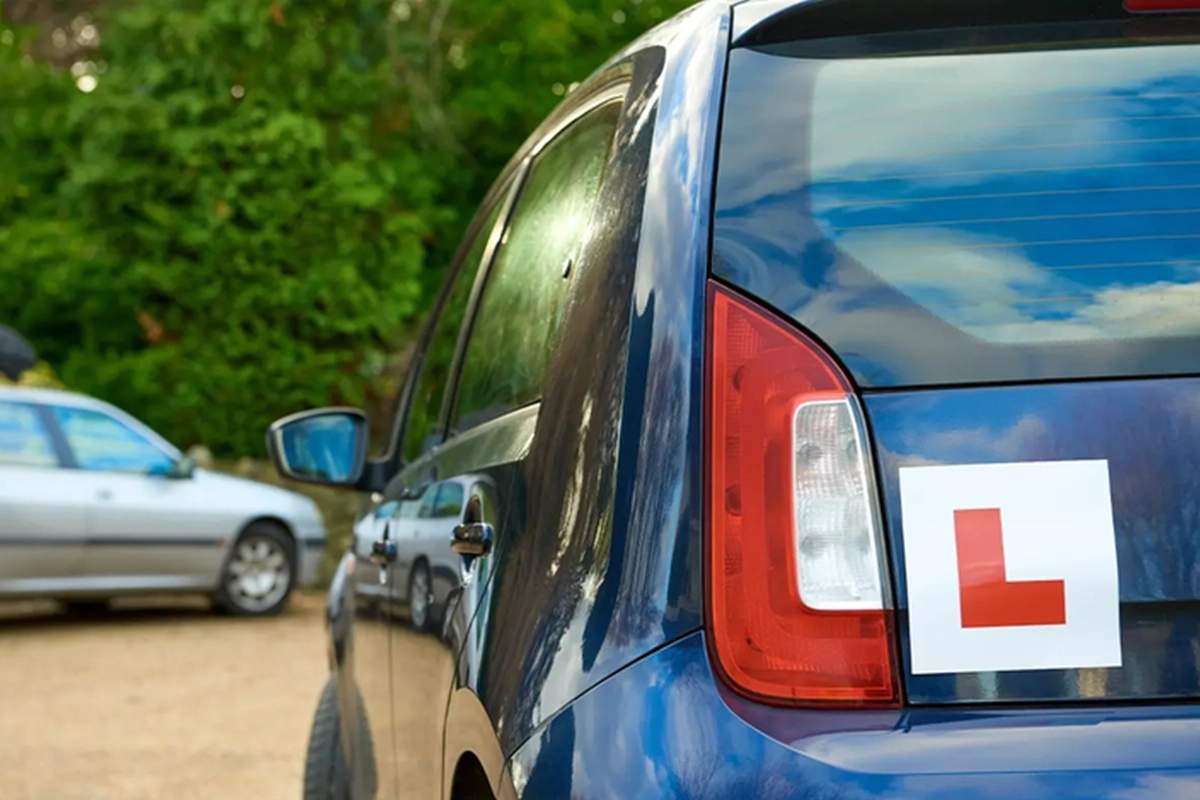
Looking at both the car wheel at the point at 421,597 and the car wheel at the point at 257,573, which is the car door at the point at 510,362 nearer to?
the car wheel at the point at 421,597

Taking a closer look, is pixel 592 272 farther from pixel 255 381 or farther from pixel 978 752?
pixel 255 381

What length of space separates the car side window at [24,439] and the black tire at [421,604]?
988 cm

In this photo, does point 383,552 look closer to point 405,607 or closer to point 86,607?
point 405,607

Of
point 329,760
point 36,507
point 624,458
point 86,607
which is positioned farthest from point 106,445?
point 624,458

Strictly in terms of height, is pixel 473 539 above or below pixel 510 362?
below

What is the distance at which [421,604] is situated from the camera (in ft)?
9.32

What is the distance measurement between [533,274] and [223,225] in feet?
50.4

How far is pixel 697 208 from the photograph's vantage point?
202 centimetres

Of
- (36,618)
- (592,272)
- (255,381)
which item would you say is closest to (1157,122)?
(592,272)

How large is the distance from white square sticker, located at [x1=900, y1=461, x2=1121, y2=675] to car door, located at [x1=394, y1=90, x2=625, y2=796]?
458mm

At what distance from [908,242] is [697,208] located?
23cm

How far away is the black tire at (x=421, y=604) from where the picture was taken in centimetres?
274

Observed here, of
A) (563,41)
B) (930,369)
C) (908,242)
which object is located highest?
(563,41)

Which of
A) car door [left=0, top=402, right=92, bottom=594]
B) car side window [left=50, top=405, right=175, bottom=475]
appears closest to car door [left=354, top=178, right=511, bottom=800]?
car door [left=0, top=402, right=92, bottom=594]
